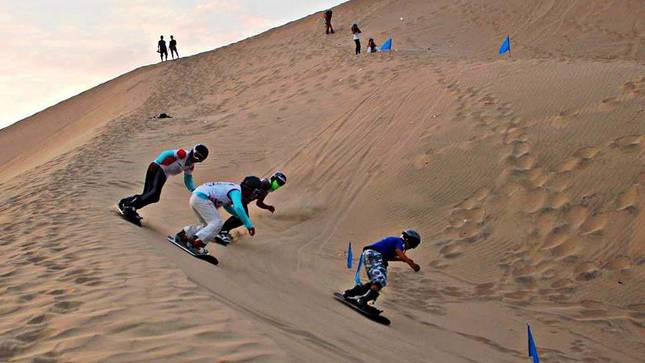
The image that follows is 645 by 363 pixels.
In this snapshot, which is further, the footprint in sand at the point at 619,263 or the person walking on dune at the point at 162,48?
the person walking on dune at the point at 162,48

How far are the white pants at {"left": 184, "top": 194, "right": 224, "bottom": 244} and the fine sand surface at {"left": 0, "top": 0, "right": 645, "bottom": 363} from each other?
1.23 ft

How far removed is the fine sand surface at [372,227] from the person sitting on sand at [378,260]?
0.43m

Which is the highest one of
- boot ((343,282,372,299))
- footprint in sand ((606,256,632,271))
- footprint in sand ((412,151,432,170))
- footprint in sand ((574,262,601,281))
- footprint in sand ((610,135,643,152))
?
footprint in sand ((610,135,643,152))

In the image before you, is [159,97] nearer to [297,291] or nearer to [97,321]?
[297,291]

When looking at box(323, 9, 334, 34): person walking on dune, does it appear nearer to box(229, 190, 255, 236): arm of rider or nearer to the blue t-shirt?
box(229, 190, 255, 236): arm of rider

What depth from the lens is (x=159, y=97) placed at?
26641mm

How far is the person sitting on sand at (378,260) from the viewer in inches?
260

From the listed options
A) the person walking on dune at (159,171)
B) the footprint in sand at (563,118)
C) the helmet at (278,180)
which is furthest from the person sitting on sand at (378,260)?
the footprint in sand at (563,118)

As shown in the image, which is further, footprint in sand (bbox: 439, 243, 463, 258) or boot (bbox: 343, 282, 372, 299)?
footprint in sand (bbox: 439, 243, 463, 258)

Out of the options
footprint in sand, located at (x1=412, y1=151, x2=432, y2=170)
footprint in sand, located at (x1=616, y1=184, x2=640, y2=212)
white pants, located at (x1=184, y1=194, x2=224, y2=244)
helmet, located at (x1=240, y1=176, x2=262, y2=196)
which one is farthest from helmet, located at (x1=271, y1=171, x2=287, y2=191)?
footprint in sand, located at (x1=616, y1=184, x2=640, y2=212)

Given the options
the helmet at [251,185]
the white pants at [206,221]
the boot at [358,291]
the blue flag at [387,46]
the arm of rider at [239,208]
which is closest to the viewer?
the boot at [358,291]

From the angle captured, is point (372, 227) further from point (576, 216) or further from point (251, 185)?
point (576, 216)

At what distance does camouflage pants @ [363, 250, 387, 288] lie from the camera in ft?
21.6

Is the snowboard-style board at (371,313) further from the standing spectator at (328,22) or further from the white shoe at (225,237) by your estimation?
the standing spectator at (328,22)
